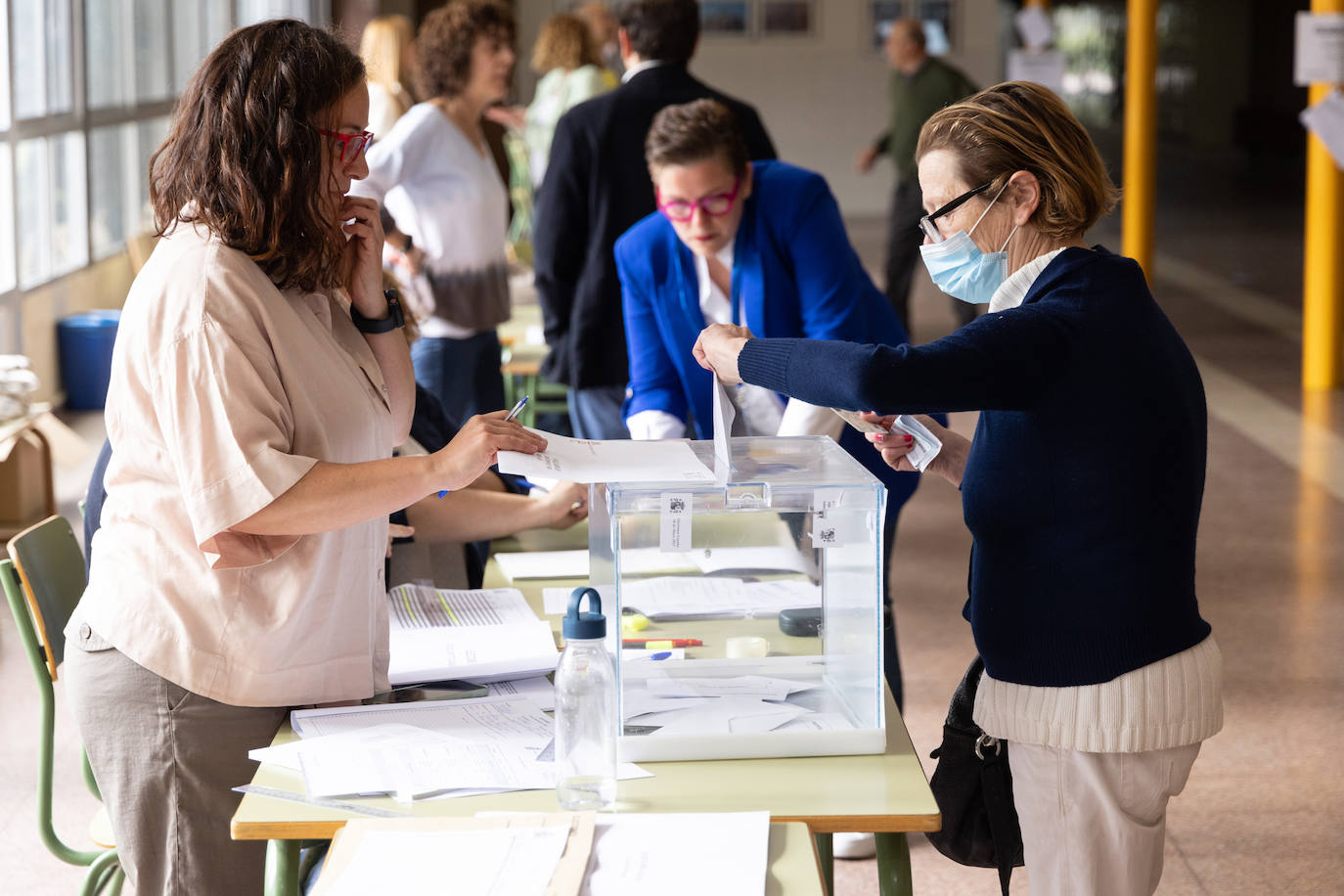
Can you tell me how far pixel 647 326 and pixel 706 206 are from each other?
30cm

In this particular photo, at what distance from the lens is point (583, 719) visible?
1609 mm

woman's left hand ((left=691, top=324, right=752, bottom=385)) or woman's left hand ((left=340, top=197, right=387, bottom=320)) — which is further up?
woman's left hand ((left=340, top=197, right=387, bottom=320))

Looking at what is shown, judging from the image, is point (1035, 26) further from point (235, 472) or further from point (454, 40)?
point (235, 472)

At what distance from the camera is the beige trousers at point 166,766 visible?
69.7 inches

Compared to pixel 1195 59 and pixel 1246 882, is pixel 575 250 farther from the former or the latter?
pixel 1195 59

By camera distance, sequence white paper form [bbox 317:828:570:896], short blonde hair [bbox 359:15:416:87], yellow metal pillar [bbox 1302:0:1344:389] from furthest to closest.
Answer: yellow metal pillar [bbox 1302:0:1344:389] < short blonde hair [bbox 359:15:416:87] < white paper form [bbox 317:828:570:896]

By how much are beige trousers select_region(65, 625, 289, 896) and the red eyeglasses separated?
66 cm

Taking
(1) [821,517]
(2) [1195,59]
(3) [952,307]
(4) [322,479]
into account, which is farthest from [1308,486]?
(2) [1195,59]

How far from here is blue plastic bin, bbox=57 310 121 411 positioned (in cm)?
710

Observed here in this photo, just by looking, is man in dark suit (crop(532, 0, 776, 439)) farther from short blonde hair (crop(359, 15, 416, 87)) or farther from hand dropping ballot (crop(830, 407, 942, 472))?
short blonde hair (crop(359, 15, 416, 87))

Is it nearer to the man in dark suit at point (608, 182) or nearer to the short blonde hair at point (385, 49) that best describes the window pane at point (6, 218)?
the short blonde hair at point (385, 49)

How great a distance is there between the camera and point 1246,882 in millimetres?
2975

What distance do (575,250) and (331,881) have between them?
2795mm

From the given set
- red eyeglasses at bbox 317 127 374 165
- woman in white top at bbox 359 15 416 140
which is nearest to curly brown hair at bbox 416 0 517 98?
woman in white top at bbox 359 15 416 140
